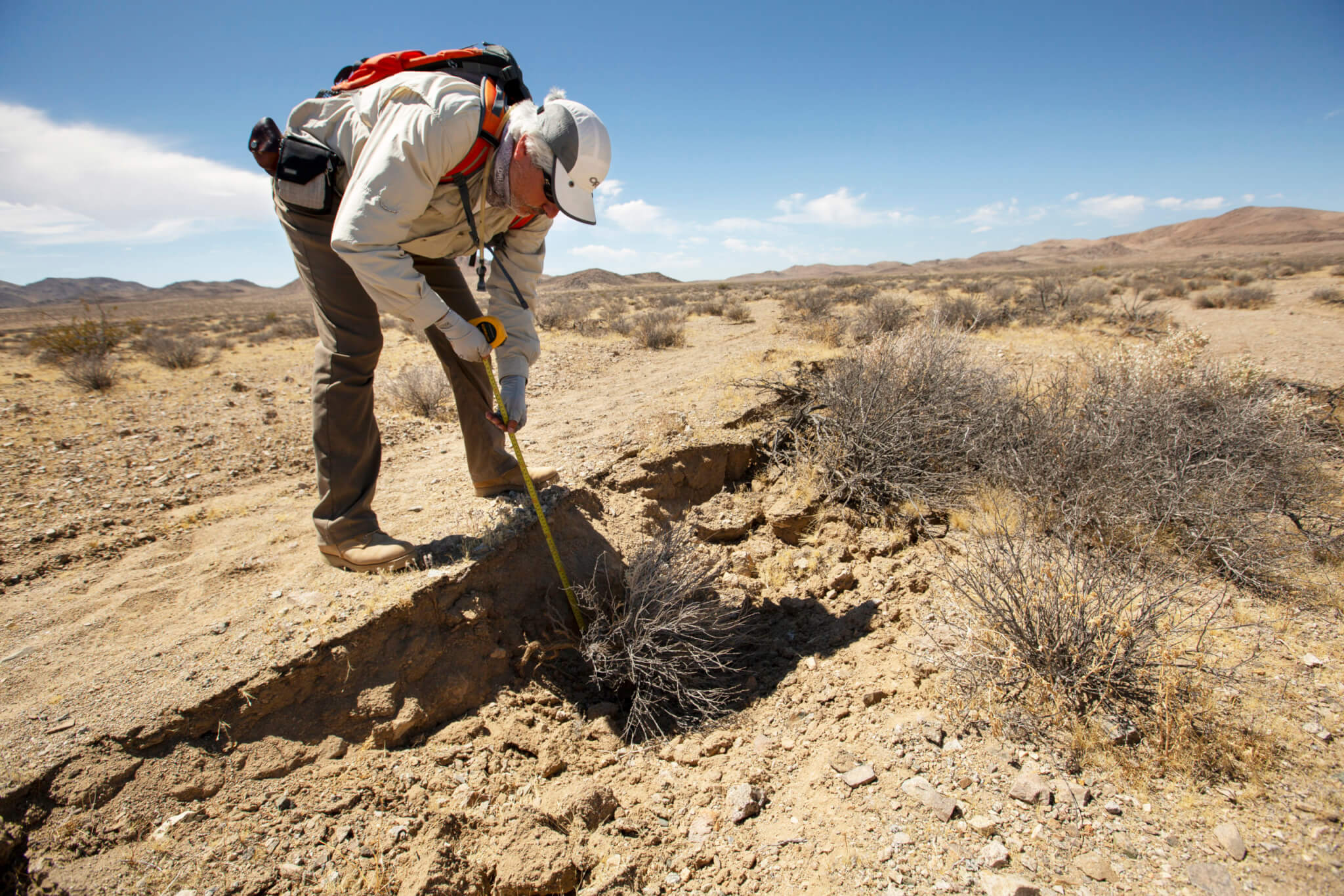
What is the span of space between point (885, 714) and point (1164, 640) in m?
0.95

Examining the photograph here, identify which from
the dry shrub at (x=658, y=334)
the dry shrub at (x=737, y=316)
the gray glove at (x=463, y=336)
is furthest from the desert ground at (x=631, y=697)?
the dry shrub at (x=737, y=316)

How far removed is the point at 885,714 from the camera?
7.13 feet

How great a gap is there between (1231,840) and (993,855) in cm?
59

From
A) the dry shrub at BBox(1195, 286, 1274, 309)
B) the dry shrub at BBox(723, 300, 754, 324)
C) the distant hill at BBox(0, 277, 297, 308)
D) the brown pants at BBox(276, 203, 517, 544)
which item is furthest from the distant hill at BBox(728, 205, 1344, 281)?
the distant hill at BBox(0, 277, 297, 308)

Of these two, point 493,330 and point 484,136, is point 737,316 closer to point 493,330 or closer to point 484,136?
point 493,330

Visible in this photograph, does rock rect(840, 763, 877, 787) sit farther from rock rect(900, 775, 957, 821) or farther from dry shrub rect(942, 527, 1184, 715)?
dry shrub rect(942, 527, 1184, 715)

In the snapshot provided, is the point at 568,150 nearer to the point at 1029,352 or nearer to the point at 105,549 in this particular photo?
the point at 105,549

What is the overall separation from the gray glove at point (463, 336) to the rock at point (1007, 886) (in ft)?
7.45

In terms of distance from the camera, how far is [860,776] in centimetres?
192

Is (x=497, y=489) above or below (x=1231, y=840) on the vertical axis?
above

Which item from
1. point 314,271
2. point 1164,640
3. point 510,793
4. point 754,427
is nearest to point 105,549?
point 314,271

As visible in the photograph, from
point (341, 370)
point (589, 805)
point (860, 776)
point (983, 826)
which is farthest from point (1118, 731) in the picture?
point (341, 370)

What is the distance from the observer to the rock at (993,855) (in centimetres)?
155

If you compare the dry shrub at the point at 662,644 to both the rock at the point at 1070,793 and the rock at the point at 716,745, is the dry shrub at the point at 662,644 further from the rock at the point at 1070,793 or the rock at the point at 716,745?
the rock at the point at 1070,793
